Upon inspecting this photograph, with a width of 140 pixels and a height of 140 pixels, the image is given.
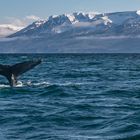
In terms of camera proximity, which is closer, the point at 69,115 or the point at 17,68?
the point at 69,115

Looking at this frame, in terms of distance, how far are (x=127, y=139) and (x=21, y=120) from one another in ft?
11.0

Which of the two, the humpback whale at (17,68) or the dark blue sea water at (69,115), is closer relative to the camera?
the dark blue sea water at (69,115)

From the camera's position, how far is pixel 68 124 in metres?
13.5

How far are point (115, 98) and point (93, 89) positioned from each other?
4050mm

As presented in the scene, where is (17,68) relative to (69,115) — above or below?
above

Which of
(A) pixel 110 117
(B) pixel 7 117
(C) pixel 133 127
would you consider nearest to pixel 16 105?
(B) pixel 7 117

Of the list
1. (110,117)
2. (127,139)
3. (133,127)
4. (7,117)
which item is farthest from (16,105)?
(127,139)

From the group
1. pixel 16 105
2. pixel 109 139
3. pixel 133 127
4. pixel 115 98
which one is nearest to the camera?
pixel 109 139

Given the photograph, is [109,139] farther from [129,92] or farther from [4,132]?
[129,92]

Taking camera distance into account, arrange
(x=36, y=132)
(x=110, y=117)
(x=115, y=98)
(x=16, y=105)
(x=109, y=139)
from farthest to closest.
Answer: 1. (x=115, y=98)
2. (x=16, y=105)
3. (x=110, y=117)
4. (x=36, y=132)
5. (x=109, y=139)

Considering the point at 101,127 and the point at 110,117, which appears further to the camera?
the point at 110,117

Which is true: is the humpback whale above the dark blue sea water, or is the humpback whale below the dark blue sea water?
above

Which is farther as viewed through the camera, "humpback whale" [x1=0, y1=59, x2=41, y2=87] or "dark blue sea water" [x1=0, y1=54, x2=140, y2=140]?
"humpback whale" [x1=0, y1=59, x2=41, y2=87]

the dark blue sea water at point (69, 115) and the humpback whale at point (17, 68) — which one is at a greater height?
the humpback whale at point (17, 68)
